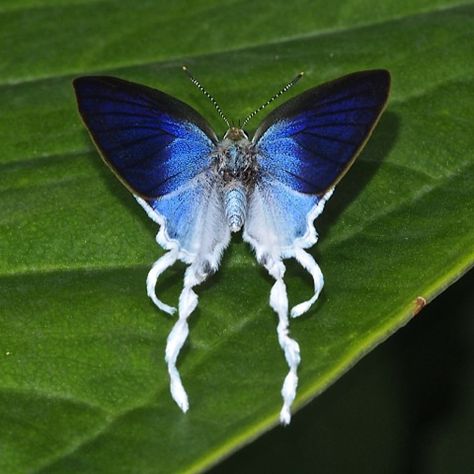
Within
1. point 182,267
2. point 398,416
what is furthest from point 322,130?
point 398,416

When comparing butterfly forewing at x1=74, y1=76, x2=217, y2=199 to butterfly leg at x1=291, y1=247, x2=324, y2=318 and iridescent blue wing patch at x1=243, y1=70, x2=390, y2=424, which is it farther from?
butterfly leg at x1=291, y1=247, x2=324, y2=318

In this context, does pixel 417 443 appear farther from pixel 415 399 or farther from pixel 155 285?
pixel 155 285

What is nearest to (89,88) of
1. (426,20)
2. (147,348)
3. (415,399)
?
(147,348)

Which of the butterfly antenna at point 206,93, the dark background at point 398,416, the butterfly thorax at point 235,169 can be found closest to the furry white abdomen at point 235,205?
the butterfly thorax at point 235,169

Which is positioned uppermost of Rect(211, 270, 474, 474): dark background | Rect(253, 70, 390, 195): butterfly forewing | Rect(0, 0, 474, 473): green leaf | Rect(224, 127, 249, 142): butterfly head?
Rect(253, 70, 390, 195): butterfly forewing

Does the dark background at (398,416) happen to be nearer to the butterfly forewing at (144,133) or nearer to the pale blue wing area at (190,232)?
the pale blue wing area at (190,232)

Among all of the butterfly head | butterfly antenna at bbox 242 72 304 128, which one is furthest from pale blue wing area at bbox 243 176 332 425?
butterfly antenna at bbox 242 72 304 128
